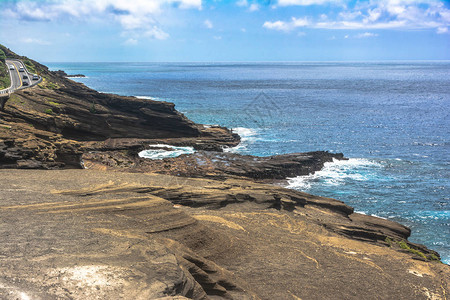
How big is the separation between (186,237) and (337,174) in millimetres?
35598

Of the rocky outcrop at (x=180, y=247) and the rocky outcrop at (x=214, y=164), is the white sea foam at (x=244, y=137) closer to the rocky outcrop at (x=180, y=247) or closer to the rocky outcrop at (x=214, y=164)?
the rocky outcrop at (x=214, y=164)

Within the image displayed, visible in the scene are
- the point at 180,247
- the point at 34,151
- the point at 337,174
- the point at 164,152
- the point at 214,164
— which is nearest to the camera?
the point at 180,247

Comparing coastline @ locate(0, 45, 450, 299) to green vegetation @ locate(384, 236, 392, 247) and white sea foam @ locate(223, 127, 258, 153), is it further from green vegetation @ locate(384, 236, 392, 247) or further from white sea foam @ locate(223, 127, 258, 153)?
white sea foam @ locate(223, 127, 258, 153)

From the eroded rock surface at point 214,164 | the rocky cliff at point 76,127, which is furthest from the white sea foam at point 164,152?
the eroded rock surface at point 214,164

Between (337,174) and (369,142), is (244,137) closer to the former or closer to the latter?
(369,142)

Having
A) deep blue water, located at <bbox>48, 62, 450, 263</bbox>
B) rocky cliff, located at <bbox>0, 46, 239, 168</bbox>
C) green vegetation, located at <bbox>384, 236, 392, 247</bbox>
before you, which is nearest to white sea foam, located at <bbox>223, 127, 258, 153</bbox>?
deep blue water, located at <bbox>48, 62, 450, 263</bbox>

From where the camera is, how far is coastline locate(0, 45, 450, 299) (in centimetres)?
1204

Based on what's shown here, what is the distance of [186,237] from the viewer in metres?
17.6

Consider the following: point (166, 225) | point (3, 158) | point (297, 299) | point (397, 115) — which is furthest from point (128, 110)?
point (397, 115)

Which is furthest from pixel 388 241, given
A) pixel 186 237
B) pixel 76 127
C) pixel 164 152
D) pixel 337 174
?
pixel 76 127

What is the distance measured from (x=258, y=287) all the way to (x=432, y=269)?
10.2 m

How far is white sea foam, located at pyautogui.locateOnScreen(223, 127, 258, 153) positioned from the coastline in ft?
84.7

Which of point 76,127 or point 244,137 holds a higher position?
point 76,127

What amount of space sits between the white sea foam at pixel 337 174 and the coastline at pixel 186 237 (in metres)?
12.5
